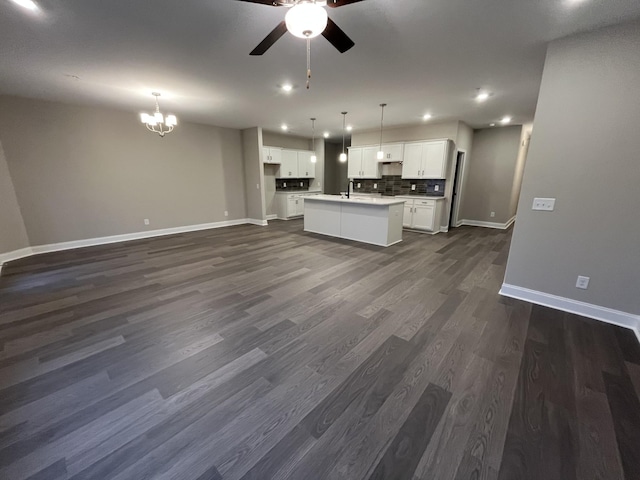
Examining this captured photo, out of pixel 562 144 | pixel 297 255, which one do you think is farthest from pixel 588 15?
pixel 297 255

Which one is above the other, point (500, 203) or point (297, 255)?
point (500, 203)

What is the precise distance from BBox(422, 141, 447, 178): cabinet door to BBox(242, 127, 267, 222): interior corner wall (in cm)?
437

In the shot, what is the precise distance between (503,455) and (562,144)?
2850 mm

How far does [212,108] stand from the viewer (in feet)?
16.1

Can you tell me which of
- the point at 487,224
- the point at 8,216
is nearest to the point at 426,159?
the point at 487,224

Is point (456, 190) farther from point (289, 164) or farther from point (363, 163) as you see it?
point (289, 164)

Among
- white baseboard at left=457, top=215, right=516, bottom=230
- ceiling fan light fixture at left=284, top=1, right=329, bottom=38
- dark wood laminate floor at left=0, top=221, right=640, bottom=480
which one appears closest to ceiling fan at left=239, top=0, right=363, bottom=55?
ceiling fan light fixture at left=284, top=1, right=329, bottom=38

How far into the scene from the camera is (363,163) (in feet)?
23.9

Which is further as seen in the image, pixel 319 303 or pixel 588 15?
pixel 319 303

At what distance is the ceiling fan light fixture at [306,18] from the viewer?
4.90ft

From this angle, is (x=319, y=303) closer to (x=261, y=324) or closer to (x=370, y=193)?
(x=261, y=324)

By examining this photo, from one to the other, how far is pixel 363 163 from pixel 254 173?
318 cm

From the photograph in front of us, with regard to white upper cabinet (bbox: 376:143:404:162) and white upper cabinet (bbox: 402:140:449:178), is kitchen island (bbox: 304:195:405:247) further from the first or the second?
white upper cabinet (bbox: 376:143:404:162)

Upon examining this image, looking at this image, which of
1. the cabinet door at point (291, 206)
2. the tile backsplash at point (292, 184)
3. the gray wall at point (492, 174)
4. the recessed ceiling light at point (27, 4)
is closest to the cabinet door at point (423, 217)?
the gray wall at point (492, 174)
